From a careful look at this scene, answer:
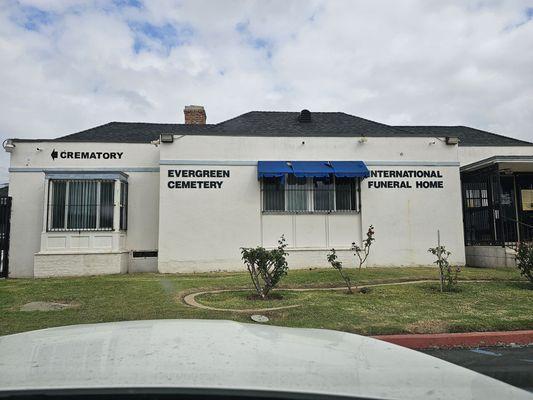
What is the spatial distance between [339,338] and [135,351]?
118 centimetres

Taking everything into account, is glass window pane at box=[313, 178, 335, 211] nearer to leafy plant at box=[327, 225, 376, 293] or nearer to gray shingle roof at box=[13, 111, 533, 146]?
gray shingle roof at box=[13, 111, 533, 146]

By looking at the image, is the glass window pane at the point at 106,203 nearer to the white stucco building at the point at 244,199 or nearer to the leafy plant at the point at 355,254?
the white stucco building at the point at 244,199

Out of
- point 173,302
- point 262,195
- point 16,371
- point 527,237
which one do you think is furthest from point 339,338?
point 527,237

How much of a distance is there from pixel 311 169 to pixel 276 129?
3.37m

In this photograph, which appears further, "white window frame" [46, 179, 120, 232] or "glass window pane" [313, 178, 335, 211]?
"glass window pane" [313, 178, 335, 211]

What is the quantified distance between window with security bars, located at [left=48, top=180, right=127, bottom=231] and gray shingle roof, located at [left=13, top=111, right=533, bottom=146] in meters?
2.34

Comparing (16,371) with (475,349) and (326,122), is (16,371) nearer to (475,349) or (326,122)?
(475,349)

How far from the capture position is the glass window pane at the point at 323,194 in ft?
54.9

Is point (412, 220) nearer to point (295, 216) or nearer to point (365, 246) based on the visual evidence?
point (365, 246)

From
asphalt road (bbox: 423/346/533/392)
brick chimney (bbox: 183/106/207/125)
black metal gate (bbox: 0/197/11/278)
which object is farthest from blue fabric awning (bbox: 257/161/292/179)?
asphalt road (bbox: 423/346/533/392)

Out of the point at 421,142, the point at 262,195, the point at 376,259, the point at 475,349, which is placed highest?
the point at 421,142

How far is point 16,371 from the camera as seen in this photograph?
1711mm

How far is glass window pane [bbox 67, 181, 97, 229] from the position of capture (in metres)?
15.8

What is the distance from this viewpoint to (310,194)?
16703 mm
